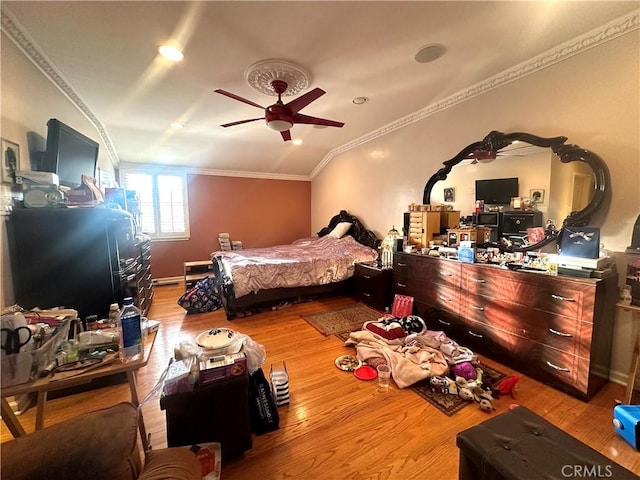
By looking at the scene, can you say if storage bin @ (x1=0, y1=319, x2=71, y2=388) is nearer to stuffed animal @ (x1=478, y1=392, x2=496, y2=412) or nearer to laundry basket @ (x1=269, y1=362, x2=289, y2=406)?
laundry basket @ (x1=269, y1=362, x2=289, y2=406)

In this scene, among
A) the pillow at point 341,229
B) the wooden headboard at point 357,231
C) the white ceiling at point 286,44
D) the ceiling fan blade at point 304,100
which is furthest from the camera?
the pillow at point 341,229

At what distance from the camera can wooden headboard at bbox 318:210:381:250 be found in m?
4.29

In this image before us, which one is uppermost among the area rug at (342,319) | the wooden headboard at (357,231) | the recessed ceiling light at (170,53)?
the recessed ceiling light at (170,53)

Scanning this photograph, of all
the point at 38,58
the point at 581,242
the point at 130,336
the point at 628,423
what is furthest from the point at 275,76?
the point at 628,423

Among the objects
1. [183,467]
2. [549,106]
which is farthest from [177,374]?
[549,106]

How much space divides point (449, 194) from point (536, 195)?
0.87 metres

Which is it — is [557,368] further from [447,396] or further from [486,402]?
[447,396]

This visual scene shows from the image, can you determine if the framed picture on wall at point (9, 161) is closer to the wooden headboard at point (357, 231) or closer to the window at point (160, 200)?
the window at point (160, 200)

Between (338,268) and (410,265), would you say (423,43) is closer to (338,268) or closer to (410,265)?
(410,265)

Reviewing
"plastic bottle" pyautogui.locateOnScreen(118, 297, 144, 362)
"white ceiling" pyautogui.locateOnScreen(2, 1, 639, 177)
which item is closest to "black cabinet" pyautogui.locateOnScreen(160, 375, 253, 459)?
"plastic bottle" pyautogui.locateOnScreen(118, 297, 144, 362)

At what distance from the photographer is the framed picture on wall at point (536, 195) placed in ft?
7.77

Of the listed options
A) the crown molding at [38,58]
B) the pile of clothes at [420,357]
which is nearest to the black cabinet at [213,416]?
the pile of clothes at [420,357]

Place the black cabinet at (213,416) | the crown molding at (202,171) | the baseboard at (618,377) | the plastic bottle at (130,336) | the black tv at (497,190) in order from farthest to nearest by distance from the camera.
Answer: the crown molding at (202,171) → the black tv at (497,190) → the baseboard at (618,377) → the black cabinet at (213,416) → the plastic bottle at (130,336)

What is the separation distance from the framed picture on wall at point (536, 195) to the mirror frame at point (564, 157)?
0.87 feet
